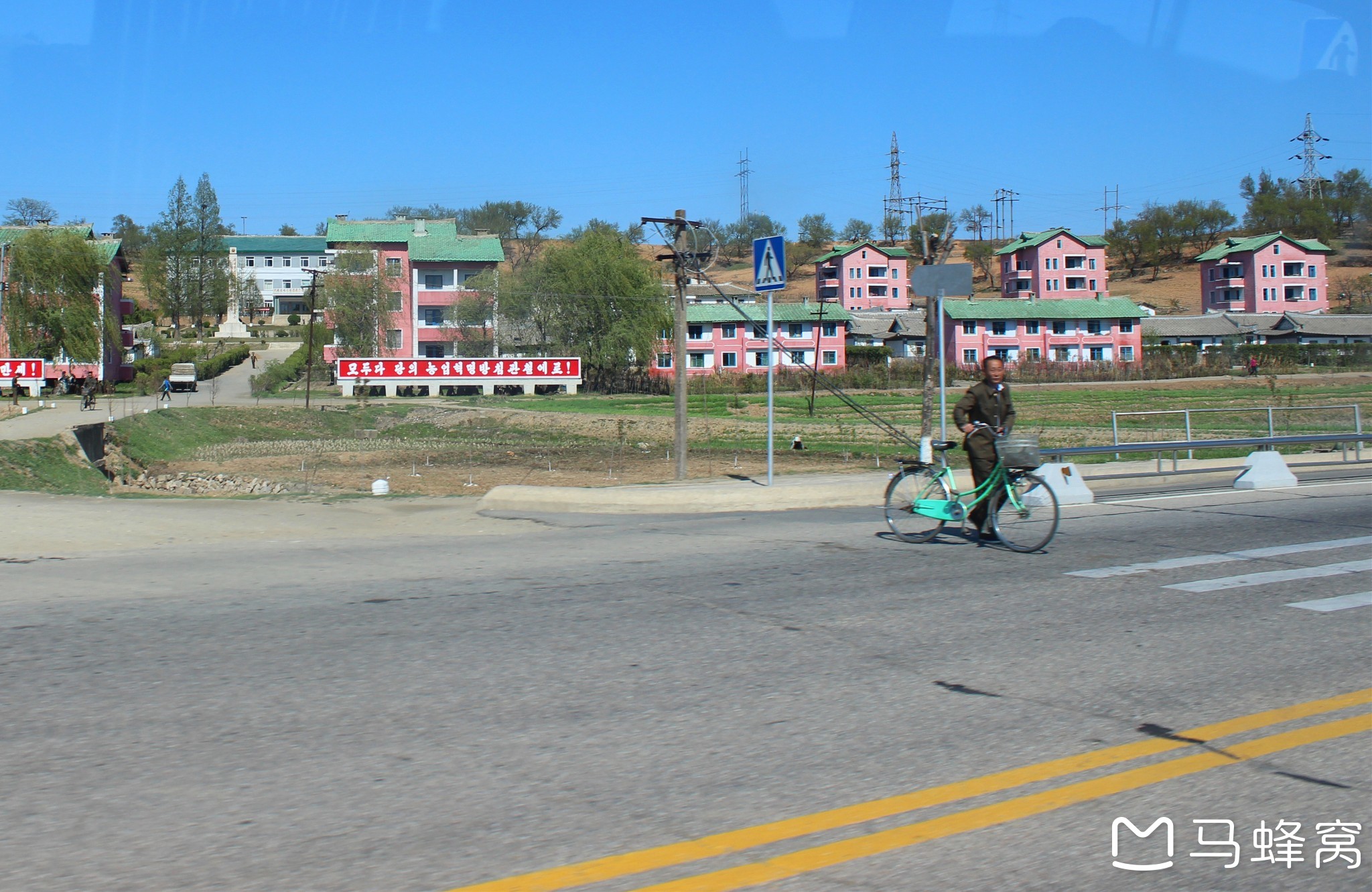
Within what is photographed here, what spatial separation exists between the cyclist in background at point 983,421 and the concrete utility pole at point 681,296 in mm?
10315

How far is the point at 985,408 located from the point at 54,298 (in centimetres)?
7140

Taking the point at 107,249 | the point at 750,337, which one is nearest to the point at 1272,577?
the point at 107,249

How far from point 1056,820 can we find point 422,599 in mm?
5634

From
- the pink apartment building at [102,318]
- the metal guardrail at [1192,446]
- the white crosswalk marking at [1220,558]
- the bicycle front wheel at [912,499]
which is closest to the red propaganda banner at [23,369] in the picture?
the pink apartment building at [102,318]

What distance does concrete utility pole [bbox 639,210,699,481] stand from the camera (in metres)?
21.3

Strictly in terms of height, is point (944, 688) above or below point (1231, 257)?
below

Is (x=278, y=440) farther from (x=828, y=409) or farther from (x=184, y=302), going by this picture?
(x=184, y=302)

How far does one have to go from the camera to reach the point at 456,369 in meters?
69.6

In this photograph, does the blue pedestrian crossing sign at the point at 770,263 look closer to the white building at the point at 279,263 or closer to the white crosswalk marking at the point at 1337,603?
the white crosswalk marking at the point at 1337,603

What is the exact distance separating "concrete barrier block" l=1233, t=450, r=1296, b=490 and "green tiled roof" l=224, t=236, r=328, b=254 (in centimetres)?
15792

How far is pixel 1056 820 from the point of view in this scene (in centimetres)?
432

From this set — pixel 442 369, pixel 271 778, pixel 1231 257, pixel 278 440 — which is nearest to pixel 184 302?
pixel 442 369

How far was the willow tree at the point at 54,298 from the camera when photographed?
6662cm
